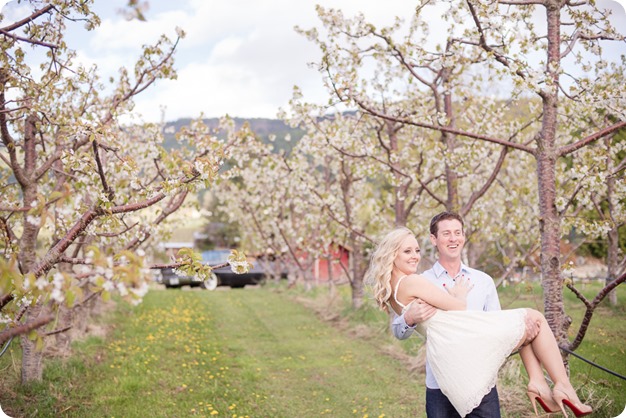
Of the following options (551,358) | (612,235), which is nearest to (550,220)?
(551,358)

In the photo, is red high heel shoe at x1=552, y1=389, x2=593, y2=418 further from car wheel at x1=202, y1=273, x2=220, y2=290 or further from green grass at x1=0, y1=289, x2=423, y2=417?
green grass at x1=0, y1=289, x2=423, y2=417

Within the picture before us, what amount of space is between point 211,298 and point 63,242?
52.1ft

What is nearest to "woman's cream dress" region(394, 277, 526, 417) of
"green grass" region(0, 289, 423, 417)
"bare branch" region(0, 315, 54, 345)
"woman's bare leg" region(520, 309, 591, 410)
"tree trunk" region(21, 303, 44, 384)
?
"woman's bare leg" region(520, 309, 591, 410)

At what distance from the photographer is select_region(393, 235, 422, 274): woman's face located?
3.79 metres

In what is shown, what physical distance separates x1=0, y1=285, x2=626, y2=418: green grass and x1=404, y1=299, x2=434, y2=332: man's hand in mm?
2823

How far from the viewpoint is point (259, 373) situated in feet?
27.8

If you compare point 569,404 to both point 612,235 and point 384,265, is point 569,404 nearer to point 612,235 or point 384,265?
point 384,265

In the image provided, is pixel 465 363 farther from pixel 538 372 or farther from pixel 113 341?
pixel 113 341

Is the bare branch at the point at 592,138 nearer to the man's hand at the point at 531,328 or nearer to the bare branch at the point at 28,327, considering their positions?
the man's hand at the point at 531,328

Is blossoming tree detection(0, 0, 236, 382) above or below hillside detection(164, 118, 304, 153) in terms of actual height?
below

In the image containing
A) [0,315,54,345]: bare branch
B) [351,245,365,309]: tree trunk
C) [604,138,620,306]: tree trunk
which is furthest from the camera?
[351,245,365,309]: tree trunk

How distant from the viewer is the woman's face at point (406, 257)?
379 cm

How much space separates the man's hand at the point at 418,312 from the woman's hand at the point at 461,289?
205mm

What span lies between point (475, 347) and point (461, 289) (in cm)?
38
